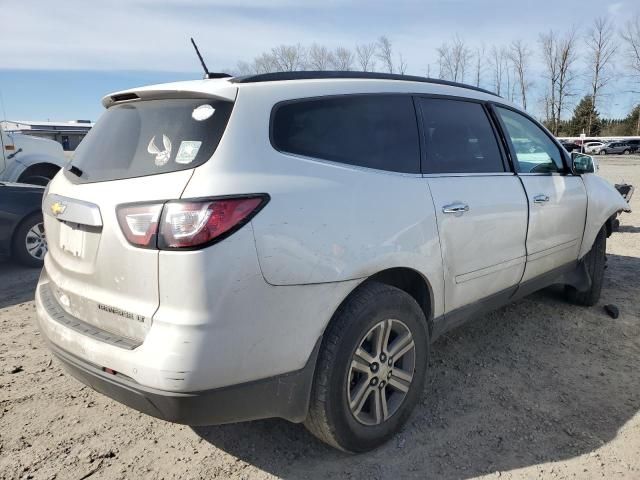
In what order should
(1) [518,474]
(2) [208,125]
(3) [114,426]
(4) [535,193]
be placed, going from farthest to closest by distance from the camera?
(4) [535,193] < (3) [114,426] < (1) [518,474] < (2) [208,125]

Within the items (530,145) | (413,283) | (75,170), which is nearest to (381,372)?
(413,283)

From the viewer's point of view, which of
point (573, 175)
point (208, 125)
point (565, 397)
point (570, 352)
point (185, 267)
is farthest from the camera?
point (573, 175)

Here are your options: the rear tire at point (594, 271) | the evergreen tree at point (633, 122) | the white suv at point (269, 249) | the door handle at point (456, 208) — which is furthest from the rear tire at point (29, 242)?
the evergreen tree at point (633, 122)

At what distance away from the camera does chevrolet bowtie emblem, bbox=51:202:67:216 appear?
2406 mm

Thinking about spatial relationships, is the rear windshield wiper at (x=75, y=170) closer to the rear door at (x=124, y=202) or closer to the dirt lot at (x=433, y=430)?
the rear door at (x=124, y=202)

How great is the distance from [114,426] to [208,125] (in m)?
1.79

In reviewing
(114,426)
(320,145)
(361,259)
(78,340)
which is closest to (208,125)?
(320,145)

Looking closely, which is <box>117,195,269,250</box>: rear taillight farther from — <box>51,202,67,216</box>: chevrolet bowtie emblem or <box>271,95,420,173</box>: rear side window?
<box>51,202,67,216</box>: chevrolet bowtie emblem

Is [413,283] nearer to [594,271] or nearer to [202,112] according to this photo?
[202,112]

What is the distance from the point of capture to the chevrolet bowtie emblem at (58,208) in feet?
7.89

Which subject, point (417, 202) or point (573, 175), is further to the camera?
point (573, 175)

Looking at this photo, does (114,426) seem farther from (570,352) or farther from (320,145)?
(570,352)

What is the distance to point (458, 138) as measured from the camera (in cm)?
321

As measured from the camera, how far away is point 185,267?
191 centimetres
